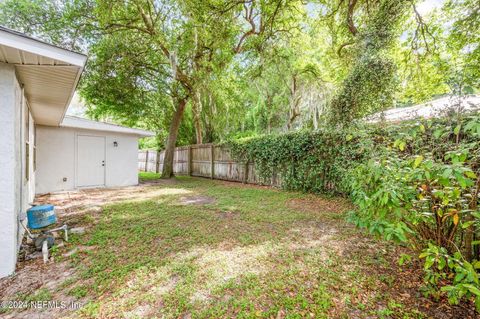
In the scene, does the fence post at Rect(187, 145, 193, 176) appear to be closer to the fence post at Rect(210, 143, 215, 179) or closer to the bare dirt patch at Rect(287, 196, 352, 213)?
the fence post at Rect(210, 143, 215, 179)

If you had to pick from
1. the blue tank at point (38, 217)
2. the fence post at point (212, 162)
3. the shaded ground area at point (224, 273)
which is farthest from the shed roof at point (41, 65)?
the fence post at point (212, 162)

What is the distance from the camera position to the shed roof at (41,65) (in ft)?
7.41

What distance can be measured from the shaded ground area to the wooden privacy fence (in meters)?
4.83

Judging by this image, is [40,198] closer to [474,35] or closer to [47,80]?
[47,80]

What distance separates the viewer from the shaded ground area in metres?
1.92

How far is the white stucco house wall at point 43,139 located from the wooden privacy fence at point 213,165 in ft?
10.6

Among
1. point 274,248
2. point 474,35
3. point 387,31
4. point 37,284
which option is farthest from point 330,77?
point 37,284

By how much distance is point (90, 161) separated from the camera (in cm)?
848

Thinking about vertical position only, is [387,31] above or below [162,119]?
above

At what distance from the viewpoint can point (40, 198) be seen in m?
6.58

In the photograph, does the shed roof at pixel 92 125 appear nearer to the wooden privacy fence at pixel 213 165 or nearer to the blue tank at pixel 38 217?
the wooden privacy fence at pixel 213 165

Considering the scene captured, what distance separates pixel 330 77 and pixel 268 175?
8393mm

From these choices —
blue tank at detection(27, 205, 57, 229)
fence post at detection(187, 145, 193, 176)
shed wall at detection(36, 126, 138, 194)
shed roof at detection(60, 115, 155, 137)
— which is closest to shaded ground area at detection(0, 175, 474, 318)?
blue tank at detection(27, 205, 57, 229)

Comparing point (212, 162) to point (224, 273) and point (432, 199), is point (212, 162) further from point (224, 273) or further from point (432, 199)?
point (432, 199)
